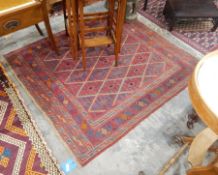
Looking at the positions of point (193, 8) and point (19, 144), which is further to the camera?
point (193, 8)

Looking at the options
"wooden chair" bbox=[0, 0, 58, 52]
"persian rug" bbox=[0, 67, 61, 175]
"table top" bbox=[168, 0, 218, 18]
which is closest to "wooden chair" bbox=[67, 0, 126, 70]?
"wooden chair" bbox=[0, 0, 58, 52]

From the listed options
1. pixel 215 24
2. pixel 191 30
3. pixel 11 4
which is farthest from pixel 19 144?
pixel 215 24

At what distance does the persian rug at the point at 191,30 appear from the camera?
3.04 meters

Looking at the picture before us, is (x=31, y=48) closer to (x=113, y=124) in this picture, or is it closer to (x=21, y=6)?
(x=21, y=6)

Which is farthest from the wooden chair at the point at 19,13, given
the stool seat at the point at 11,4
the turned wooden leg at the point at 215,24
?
the turned wooden leg at the point at 215,24

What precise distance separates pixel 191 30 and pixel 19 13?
91.7 inches

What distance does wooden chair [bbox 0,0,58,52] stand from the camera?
2099mm

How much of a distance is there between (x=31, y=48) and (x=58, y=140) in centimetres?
131

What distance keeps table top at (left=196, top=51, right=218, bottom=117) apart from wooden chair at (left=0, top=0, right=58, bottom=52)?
166 cm

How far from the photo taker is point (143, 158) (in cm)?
194

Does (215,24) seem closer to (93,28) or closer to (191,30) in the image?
(191,30)

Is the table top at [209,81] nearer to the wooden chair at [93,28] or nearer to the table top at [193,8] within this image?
the wooden chair at [93,28]

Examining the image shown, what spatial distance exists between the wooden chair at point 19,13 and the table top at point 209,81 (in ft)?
5.45

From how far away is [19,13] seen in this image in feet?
7.02
